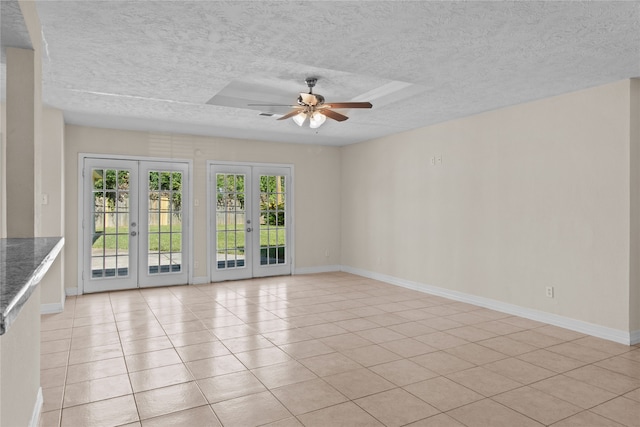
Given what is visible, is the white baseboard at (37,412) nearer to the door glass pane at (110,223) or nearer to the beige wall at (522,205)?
the door glass pane at (110,223)

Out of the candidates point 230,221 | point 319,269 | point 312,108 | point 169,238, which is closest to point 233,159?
point 230,221

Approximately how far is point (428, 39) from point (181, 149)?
4913 mm

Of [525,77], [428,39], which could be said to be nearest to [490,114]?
[525,77]

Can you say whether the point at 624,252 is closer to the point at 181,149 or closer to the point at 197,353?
the point at 197,353

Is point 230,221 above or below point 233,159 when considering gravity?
below

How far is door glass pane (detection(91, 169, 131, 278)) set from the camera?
6.37 meters

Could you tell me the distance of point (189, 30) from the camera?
2.88 metres

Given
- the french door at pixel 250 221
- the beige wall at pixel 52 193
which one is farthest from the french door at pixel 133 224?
the beige wall at pixel 52 193

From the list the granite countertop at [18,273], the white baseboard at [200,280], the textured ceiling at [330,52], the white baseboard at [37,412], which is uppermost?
the textured ceiling at [330,52]

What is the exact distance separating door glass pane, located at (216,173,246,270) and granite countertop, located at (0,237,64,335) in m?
5.55

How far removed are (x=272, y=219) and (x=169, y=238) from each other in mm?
1811

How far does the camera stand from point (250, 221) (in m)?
7.54

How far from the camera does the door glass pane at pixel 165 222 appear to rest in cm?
675

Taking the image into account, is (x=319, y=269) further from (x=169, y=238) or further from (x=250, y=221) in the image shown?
(x=169, y=238)
